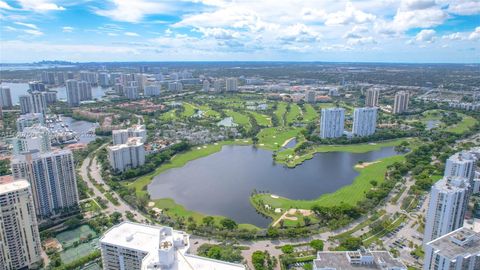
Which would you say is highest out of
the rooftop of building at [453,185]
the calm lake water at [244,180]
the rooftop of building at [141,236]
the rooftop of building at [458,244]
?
the rooftop of building at [453,185]

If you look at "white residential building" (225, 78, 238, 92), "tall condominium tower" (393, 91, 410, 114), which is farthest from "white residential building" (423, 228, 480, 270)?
"white residential building" (225, 78, 238, 92)

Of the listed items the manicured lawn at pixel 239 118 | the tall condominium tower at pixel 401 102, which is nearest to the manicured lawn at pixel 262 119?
the manicured lawn at pixel 239 118

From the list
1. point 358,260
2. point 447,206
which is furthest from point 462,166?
point 358,260

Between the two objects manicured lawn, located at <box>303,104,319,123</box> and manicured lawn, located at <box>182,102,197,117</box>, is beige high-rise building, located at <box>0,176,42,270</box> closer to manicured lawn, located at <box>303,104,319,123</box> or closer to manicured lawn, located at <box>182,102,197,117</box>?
manicured lawn, located at <box>182,102,197,117</box>

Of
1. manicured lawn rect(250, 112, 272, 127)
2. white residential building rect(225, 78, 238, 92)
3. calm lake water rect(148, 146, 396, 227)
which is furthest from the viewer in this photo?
white residential building rect(225, 78, 238, 92)

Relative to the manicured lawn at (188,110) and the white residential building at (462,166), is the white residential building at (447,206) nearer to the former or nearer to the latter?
the white residential building at (462,166)
